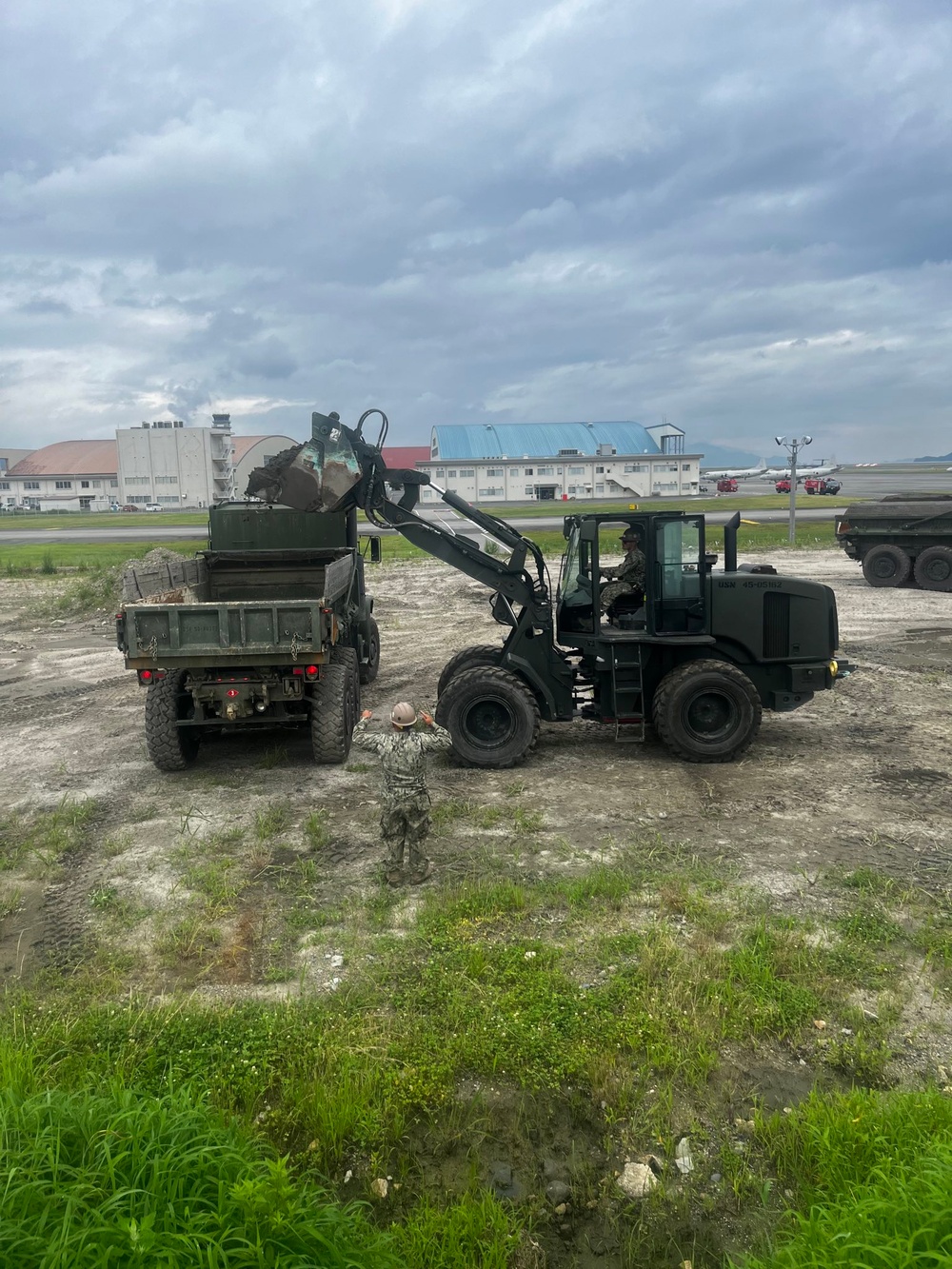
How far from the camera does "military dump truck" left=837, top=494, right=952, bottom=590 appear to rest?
64.3ft

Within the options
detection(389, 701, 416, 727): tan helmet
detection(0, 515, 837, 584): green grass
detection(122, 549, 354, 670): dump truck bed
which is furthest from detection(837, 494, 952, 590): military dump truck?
detection(389, 701, 416, 727): tan helmet

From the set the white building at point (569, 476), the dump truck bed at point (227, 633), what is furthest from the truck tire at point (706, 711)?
the white building at point (569, 476)

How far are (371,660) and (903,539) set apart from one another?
13.8 metres

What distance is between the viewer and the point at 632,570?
28.0 feet

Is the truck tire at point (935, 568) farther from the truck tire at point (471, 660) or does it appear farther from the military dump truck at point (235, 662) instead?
the military dump truck at point (235, 662)

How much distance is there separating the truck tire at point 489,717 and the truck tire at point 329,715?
949 millimetres

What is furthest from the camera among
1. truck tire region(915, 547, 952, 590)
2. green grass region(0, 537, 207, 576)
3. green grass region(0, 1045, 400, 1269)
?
green grass region(0, 537, 207, 576)

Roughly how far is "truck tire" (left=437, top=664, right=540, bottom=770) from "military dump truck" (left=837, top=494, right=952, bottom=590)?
14.5 metres

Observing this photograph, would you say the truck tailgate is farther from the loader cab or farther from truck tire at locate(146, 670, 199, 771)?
the loader cab

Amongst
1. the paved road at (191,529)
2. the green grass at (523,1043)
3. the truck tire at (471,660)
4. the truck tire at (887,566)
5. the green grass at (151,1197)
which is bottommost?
the green grass at (523,1043)

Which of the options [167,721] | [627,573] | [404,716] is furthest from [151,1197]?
[627,573]

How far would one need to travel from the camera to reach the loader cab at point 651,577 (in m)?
8.23

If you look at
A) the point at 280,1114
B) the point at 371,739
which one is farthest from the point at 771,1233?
the point at 371,739

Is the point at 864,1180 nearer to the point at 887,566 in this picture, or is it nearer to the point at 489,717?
the point at 489,717
